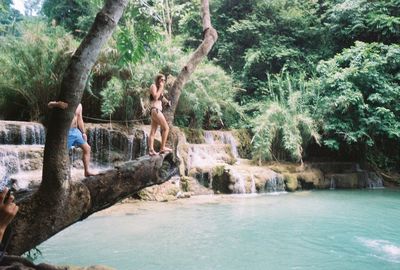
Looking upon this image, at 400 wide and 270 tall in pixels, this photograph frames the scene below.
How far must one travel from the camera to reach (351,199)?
37.4 feet

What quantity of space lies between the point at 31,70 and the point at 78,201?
32.9 feet

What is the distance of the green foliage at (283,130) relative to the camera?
43.7ft

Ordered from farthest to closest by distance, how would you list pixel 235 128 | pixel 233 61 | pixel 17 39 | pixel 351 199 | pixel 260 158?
pixel 233 61
pixel 235 128
pixel 260 158
pixel 17 39
pixel 351 199

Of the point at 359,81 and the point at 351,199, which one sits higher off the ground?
the point at 359,81

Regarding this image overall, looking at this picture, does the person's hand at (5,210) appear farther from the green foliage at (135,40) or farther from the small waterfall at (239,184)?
the small waterfall at (239,184)

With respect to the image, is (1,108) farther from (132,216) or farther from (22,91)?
(132,216)

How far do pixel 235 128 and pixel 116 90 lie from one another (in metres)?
5.94

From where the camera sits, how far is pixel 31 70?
11.5 meters

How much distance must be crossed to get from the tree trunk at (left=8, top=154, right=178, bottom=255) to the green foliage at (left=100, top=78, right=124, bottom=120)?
8.40 metres

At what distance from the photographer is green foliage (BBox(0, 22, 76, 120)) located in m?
11.4

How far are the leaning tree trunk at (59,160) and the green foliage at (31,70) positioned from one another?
9.38 metres

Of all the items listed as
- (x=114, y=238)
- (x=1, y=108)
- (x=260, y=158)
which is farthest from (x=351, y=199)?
(x=1, y=108)

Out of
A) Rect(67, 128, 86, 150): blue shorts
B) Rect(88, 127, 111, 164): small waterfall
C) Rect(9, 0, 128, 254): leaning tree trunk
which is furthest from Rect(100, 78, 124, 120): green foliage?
Rect(9, 0, 128, 254): leaning tree trunk

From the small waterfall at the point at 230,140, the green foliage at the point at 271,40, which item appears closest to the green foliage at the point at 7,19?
the small waterfall at the point at 230,140
